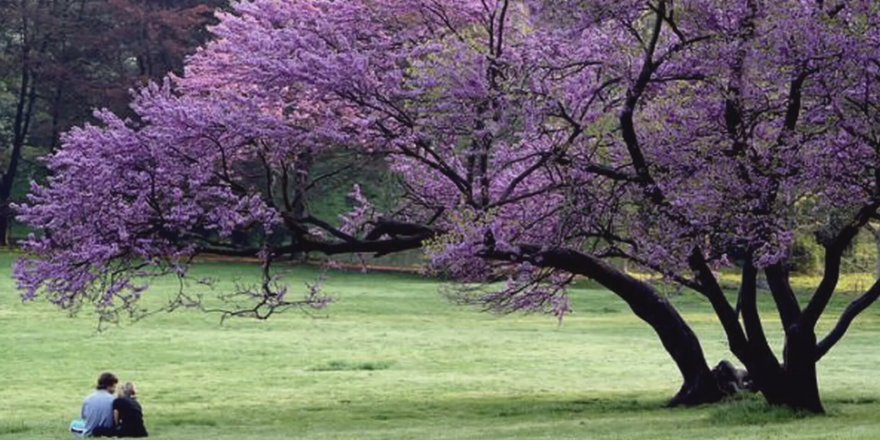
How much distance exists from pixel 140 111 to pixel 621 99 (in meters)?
6.45

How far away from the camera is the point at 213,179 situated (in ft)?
63.9

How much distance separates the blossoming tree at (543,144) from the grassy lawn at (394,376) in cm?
201

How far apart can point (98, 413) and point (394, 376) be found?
10865mm

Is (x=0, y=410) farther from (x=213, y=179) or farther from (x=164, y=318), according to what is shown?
(x=164, y=318)

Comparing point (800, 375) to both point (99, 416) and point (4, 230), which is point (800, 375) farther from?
point (4, 230)

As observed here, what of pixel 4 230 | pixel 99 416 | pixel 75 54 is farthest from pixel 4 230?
pixel 99 416

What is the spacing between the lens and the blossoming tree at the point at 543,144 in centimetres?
1716

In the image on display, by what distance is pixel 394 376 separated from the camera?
90.6ft

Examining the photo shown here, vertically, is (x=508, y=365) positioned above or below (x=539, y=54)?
below

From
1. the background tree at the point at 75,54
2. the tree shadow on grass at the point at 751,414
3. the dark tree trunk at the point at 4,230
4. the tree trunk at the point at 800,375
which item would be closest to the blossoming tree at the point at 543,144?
the tree trunk at the point at 800,375

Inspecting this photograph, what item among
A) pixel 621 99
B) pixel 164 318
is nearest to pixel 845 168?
pixel 621 99

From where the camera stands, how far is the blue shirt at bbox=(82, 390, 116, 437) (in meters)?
17.2

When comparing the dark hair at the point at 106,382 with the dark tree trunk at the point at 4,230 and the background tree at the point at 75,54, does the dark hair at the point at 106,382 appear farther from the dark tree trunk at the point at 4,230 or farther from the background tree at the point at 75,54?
the dark tree trunk at the point at 4,230

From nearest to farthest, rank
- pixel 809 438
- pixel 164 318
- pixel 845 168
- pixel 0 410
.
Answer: pixel 809 438, pixel 845 168, pixel 0 410, pixel 164 318
